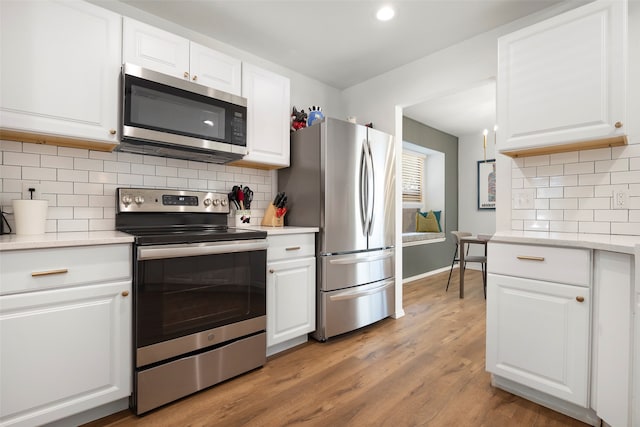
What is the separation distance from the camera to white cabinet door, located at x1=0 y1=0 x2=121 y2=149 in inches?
62.4

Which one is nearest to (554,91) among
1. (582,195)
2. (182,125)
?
(582,195)

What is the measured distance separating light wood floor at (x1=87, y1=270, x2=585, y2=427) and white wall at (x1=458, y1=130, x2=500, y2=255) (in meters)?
3.28

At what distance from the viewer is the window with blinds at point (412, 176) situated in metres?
5.19

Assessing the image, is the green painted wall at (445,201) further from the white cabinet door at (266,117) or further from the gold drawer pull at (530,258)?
the gold drawer pull at (530,258)

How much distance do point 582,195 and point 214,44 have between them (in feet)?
9.53

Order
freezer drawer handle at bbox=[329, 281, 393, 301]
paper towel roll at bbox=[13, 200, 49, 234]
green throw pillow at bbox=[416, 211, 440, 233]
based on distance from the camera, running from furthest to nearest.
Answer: green throw pillow at bbox=[416, 211, 440, 233]
freezer drawer handle at bbox=[329, 281, 393, 301]
paper towel roll at bbox=[13, 200, 49, 234]

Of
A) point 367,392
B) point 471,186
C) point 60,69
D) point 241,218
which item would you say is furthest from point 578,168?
point 471,186

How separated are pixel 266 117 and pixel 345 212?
3.29 ft

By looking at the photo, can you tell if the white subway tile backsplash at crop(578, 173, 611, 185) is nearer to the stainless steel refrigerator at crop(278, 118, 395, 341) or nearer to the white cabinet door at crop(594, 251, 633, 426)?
the white cabinet door at crop(594, 251, 633, 426)

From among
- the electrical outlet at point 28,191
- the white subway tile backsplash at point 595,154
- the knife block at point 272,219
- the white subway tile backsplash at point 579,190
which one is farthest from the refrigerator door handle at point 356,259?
the electrical outlet at point 28,191

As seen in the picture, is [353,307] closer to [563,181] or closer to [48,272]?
[563,181]

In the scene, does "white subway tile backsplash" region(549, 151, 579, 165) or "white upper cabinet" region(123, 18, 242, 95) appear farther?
"white subway tile backsplash" region(549, 151, 579, 165)

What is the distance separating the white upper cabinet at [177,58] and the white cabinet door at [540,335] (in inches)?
87.8

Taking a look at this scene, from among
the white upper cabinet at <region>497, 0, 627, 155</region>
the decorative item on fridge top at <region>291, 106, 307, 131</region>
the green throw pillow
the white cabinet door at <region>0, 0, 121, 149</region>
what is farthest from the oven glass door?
the green throw pillow
